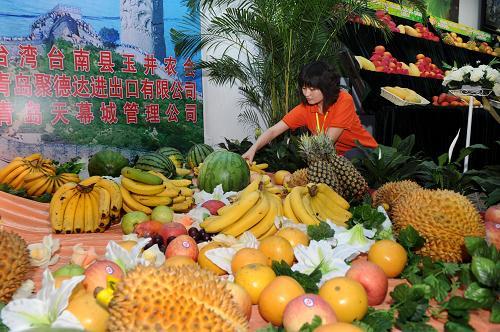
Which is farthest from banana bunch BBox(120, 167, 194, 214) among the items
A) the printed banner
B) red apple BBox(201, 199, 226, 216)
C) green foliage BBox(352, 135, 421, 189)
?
the printed banner

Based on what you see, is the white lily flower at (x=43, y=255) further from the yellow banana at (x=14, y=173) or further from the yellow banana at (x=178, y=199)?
the yellow banana at (x=14, y=173)

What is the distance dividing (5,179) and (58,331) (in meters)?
2.39

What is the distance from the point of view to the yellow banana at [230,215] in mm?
1686

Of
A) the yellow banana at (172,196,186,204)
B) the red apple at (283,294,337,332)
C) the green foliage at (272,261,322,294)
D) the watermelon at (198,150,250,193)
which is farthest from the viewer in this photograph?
the watermelon at (198,150,250,193)

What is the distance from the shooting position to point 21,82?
15.4 feet

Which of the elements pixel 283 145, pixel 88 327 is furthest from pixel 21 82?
pixel 88 327

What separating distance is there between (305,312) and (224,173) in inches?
66.8

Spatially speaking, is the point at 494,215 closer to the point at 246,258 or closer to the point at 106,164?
the point at 246,258

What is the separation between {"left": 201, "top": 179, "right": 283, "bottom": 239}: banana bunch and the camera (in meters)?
1.69

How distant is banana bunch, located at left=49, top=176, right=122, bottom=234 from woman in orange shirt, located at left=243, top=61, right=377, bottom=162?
1.39 m

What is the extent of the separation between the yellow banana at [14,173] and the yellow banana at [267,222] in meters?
1.72

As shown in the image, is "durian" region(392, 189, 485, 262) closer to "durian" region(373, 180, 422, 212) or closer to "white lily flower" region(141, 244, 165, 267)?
"durian" region(373, 180, 422, 212)

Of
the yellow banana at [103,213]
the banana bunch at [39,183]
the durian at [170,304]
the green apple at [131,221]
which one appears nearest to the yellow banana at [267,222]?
the green apple at [131,221]

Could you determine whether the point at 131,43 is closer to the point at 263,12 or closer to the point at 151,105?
the point at 151,105
